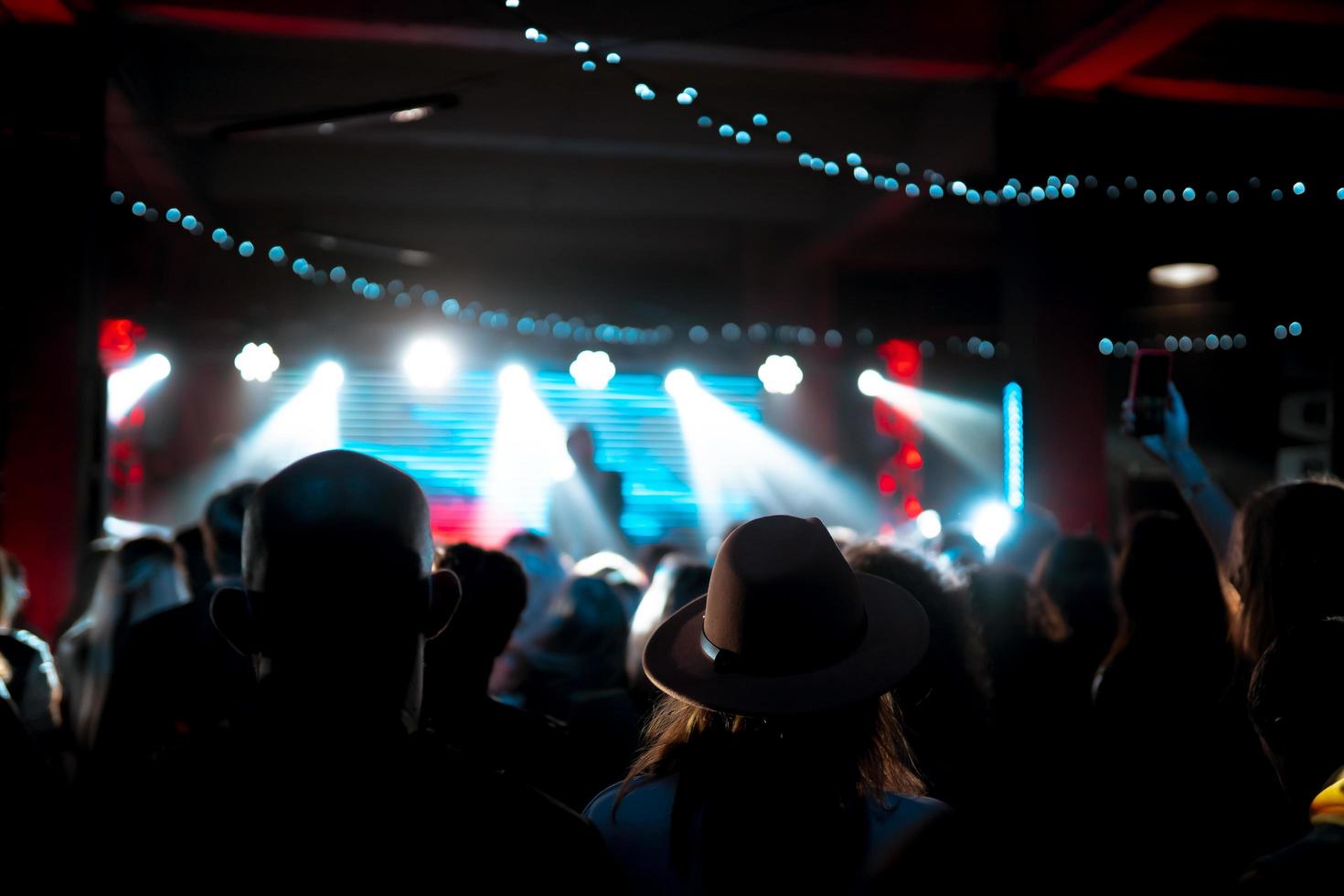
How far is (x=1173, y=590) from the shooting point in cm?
247

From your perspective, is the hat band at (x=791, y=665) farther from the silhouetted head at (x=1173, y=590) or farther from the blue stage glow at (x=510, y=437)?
the blue stage glow at (x=510, y=437)

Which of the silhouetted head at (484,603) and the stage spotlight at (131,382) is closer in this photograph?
the silhouetted head at (484,603)

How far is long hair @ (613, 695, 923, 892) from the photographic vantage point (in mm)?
1267

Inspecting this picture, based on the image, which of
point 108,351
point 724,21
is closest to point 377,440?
point 108,351

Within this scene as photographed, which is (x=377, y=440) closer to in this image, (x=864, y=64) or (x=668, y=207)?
(x=668, y=207)

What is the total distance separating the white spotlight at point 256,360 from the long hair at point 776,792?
894 cm

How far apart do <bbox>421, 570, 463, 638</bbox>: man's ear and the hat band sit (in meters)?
0.39

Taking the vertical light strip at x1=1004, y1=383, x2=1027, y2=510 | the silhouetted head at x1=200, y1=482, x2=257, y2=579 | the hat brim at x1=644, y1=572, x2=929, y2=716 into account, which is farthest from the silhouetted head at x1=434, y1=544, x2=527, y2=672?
the vertical light strip at x1=1004, y1=383, x2=1027, y2=510

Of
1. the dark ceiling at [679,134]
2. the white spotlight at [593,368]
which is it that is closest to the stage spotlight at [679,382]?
Result: the white spotlight at [593,368]

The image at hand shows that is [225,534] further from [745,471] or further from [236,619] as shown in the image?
[745,471]

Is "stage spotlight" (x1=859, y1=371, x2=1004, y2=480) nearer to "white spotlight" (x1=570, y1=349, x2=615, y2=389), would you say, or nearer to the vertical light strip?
"white spotlight" (x1=570, y1=349, x2=615, y2=389)

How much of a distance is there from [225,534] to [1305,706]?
2.89 m

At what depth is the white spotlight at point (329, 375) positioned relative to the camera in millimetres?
10398


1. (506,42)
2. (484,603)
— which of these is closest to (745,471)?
(506,42)
